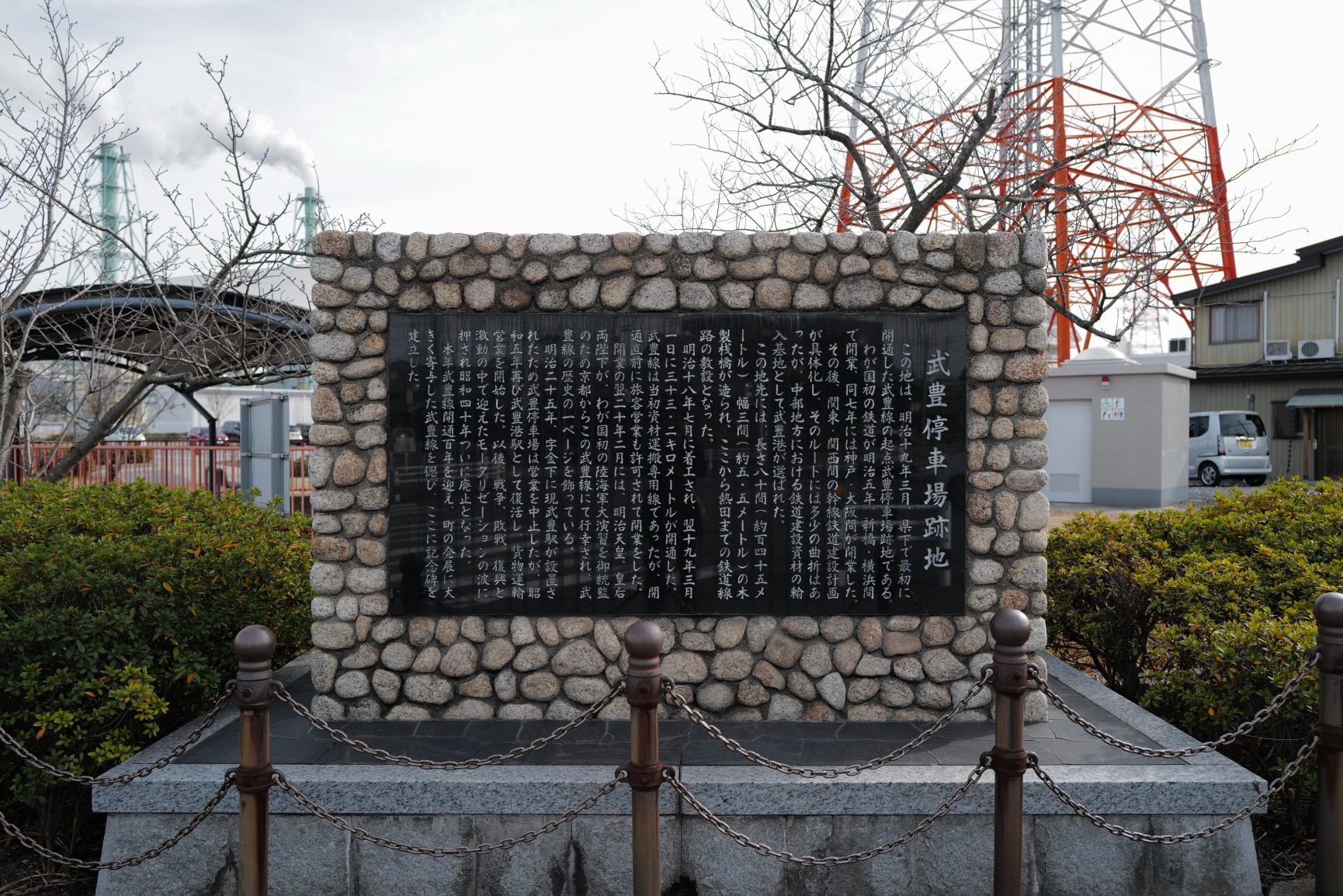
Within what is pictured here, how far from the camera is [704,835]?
350 cm

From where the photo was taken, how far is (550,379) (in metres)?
4.43

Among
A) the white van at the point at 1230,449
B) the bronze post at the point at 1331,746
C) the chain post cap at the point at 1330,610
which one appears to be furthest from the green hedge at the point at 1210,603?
the white van at the point at 1230,449

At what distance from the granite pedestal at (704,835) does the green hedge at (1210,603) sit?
1.52 feet

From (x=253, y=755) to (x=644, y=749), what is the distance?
4.45 ft

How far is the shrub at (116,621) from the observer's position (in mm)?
3719

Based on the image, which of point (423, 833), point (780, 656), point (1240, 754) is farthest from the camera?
point (780, 656)

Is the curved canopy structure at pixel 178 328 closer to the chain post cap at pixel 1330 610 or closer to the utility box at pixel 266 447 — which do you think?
the utility box at pixel 266 447

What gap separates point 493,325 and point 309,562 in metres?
2.36

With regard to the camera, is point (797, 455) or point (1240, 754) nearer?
point (1240, 754)

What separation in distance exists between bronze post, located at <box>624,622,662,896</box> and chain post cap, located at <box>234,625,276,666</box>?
49.5 inches

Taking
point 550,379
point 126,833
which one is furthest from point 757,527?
point 126,833

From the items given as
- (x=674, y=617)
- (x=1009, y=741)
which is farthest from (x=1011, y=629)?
(x=674, y=617)

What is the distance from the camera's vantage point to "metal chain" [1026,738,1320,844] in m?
3.06

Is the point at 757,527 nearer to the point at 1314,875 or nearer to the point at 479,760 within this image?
the point at 479,760
